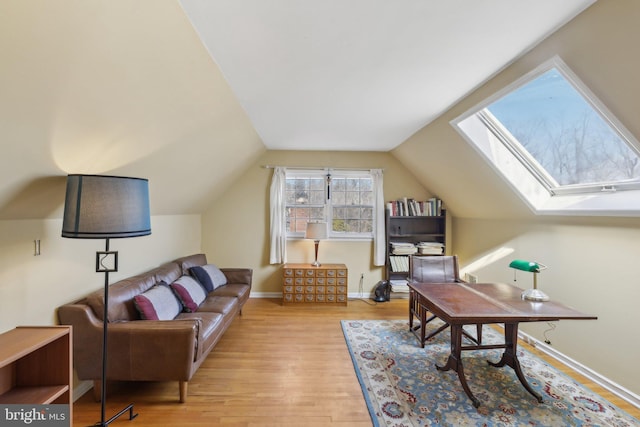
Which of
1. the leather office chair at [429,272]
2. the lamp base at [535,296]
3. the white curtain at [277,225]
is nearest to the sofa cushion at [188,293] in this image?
the white curtain at [277,225]

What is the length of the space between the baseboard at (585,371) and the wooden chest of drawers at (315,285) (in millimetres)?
2239

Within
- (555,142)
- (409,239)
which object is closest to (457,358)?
(555,142)

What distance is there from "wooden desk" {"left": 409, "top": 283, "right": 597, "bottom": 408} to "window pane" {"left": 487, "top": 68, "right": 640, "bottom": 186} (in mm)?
1131

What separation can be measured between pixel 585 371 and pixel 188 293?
3.63 meters

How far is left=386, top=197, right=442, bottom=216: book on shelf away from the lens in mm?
4516

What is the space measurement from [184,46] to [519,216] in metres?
3.54

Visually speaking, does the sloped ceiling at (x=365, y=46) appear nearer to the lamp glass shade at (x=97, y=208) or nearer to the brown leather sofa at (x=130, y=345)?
the lamp glass shade at (x=97, y=208)

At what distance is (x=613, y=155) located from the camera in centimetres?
212

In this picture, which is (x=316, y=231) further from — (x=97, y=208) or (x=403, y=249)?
(x=97, y=208)

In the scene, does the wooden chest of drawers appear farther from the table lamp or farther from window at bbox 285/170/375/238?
window at bbox 285/170/375/238

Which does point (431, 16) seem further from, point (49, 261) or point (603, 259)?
point (49, 261)

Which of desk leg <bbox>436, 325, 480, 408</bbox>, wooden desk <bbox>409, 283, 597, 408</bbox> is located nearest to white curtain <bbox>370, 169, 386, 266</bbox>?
wooden desk <bbox>409, 283, 597, 408</bbox>

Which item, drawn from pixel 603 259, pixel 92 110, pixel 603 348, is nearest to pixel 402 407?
pixel 603 348

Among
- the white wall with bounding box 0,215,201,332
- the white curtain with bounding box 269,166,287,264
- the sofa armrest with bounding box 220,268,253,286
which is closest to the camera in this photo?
the white wall with bounding box 0,215,201,332
